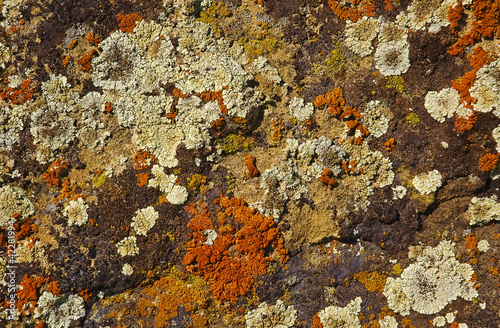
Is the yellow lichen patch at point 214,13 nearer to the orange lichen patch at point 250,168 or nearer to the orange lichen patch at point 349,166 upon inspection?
the orange lichen patch at point 250,168

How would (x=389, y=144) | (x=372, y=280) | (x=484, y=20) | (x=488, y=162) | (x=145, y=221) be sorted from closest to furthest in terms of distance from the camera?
(x=484, y=20), (x=488, y=162), (x=389, y=144), (x=372, y=280), (x=145, y=221)

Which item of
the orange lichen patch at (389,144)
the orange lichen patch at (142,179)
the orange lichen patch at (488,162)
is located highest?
the orange lichen patch at (142,179)

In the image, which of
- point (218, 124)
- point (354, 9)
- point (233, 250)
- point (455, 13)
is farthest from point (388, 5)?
point (233, 250)

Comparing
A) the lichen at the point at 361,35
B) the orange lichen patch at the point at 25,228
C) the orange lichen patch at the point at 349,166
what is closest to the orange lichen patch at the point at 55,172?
the orange lichen patch at the point at 25,228

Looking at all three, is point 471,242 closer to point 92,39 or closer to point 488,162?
point 488,162

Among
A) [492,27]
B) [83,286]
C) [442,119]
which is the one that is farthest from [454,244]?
[83,286]

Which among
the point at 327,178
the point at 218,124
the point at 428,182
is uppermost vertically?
the point at 218,124

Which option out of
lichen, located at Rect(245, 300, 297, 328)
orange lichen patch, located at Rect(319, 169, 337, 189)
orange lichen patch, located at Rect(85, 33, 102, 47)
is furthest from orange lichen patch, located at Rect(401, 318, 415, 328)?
orange lichen patch, located at Rect(85, 33, 102, 47)
